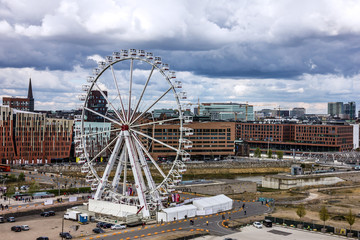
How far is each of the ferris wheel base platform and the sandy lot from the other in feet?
11.6

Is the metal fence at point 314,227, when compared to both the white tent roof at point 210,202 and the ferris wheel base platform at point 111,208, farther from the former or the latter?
the ferris wheel base platform at point 111,208

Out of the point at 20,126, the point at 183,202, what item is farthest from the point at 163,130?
the point at 183,202

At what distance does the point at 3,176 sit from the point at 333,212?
8363 centimetres

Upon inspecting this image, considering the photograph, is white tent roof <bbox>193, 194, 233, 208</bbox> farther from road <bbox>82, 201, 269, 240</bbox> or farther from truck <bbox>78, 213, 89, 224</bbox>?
truck <bbox>78, 213, 89, 224</bbox>

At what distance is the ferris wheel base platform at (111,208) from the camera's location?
231ft

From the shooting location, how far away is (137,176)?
72.6 m

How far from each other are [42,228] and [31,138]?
97681 millimetres

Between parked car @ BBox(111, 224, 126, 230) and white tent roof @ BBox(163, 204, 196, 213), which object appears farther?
white tent roof @ BBox(163, 204, 196, 213)

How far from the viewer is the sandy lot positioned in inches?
2466

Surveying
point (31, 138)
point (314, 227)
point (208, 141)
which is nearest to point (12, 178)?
point (31, 138)

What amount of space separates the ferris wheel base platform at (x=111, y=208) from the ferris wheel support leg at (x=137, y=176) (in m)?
1.47

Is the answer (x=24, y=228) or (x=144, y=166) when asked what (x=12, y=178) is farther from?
(x=144, y=166)

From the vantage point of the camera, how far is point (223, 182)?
107 metres

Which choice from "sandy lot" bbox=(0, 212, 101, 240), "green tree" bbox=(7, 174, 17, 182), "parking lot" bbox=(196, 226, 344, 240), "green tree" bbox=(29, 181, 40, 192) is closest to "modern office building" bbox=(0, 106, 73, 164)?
"green tree" bbox=(7, 174, 17, 182)
